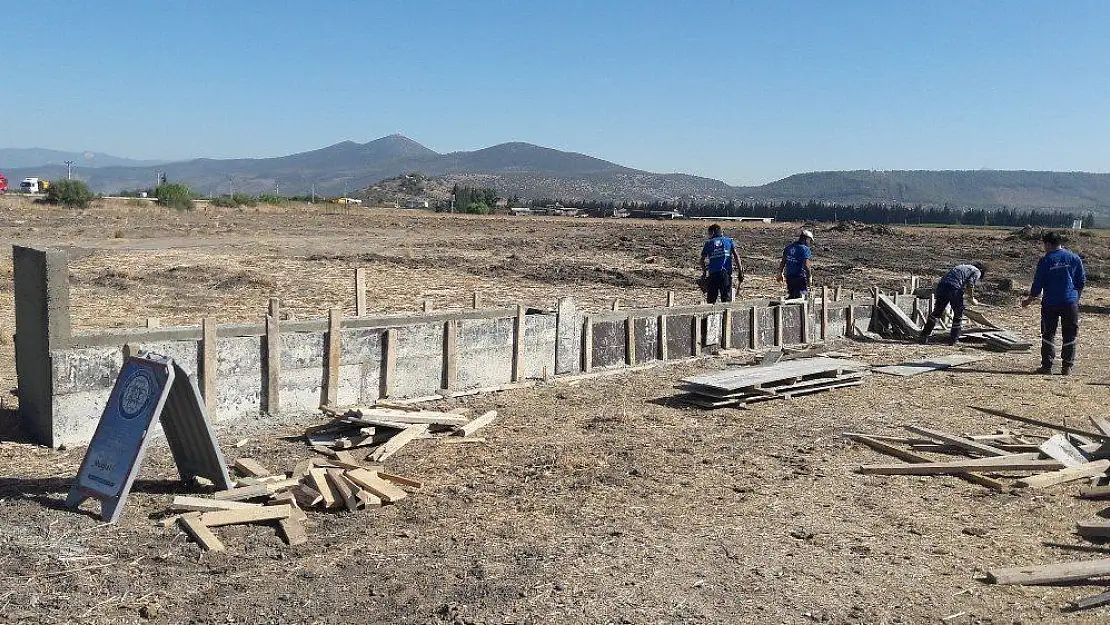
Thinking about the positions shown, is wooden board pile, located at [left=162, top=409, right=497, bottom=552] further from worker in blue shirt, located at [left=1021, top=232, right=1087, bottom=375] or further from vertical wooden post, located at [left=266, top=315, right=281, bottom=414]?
worker in blue shirt, located at [left=1021, top=232, right=1087, bottom=375]

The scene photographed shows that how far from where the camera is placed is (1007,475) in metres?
8.41

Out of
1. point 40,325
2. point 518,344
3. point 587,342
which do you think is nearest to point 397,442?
point 40,325

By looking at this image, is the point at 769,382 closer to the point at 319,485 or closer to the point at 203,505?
the point at 319,485

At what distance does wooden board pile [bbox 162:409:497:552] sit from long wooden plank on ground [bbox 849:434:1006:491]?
373 cm

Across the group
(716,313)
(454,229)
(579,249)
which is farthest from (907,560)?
(454,229)

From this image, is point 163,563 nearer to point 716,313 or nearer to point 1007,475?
point 1007,475

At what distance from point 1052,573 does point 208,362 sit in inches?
266

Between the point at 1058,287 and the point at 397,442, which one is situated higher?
the point at 1058,287

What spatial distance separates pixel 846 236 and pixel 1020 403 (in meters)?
44.1

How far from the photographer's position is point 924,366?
14.0 metres

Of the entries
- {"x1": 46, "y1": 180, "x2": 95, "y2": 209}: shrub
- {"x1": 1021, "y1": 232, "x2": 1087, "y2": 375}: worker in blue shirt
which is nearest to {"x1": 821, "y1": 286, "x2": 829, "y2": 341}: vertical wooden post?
{"x1": 1021, "y1": 232, "x2": 1087, "y2": 375}: worker in blue shirt

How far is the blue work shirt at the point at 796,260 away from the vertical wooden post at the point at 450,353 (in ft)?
23.9

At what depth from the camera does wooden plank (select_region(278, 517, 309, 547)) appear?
645 cm

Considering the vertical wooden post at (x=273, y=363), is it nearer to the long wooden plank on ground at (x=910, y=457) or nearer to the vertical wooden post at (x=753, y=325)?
the long wooden plank on ground at (x=910, y=457)
